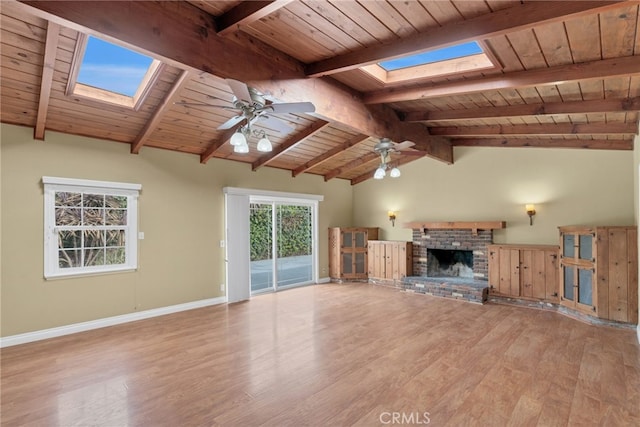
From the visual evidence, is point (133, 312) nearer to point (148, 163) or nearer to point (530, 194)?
point (148, 163)

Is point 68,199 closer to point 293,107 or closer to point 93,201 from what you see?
point 93,201

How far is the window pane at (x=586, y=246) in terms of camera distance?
192 inches

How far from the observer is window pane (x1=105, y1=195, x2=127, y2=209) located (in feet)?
16.2

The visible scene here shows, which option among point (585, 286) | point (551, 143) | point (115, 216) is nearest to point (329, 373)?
point (115, 216)

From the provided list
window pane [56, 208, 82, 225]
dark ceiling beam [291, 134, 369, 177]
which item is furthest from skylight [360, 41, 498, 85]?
window pane [56, 208, 82, 225]

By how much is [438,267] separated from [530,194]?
2380mm

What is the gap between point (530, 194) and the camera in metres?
6.21

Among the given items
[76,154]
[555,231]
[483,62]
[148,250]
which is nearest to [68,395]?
[148,250]

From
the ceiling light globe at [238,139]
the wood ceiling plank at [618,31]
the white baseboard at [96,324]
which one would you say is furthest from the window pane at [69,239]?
the wood ceiling plank at [618,31]

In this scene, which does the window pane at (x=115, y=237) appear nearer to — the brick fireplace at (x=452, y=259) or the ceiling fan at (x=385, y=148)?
the ceiling fan at (x=385, y=148)

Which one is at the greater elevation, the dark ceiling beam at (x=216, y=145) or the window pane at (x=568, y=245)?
the dark ceiling beam at (x=216, y=145)

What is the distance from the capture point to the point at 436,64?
343 centimetres

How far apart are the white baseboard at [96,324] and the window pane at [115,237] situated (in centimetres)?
108

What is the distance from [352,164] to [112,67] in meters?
5.16
